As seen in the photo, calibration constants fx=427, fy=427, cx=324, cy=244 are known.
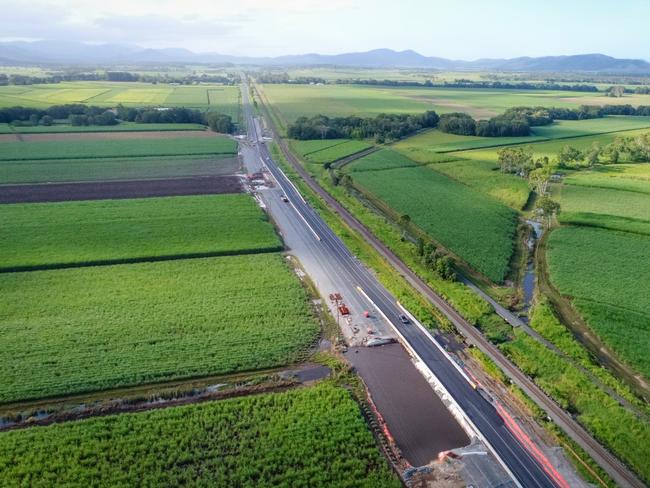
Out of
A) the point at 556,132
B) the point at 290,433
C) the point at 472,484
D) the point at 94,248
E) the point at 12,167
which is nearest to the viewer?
the point at 472,484

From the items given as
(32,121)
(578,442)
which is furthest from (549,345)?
(32,121)

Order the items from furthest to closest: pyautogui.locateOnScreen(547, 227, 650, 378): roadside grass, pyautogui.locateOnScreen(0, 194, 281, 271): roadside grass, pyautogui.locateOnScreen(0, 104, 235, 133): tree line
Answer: pyautogui.locateOnScreen(0, 104, 235, 133): tree line < pyautogui.locateOnScreen(0, 194, 281, 271): roadside grass < pyautogui.locateOnScreen(547, 227, 650, 378): roadside grass

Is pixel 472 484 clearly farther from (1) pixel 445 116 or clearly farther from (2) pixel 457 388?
(1) pixel 445 116

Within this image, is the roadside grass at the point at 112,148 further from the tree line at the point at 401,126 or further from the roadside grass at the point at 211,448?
the roadside grass at the point at 211,448

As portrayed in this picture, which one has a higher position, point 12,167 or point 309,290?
point 12,167

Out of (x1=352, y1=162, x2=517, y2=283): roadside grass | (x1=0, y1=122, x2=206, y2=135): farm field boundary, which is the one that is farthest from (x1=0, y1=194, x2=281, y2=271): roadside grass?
(x1=0, y1=122, x2=206, y2=135): farm field boundary

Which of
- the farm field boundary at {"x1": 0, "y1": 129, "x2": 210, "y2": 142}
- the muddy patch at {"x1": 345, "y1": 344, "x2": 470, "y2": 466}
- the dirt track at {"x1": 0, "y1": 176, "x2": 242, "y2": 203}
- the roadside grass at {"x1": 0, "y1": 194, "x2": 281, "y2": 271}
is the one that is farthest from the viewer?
the farm field boundary at {"x1": 0, "y1": 129, "x2": 210, "y2": 142}

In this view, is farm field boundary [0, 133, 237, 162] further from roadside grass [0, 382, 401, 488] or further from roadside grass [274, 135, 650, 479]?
roadside grass [0, 382, 401, 488]

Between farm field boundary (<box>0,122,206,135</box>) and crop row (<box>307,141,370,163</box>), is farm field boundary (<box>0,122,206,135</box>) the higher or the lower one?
the higher one
